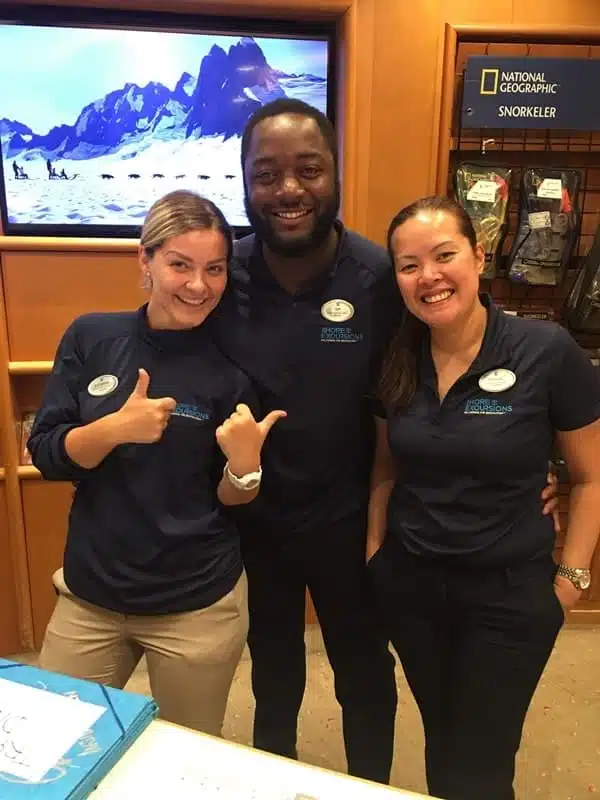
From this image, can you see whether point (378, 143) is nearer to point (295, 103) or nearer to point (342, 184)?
point (342, 184)

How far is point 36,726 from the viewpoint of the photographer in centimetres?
100

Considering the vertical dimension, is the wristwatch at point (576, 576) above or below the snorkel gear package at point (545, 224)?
below

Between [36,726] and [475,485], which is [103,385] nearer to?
[36,726]

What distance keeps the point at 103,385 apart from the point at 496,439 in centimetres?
73

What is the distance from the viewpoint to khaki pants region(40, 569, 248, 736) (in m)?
1.34

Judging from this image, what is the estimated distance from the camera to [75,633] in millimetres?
1354

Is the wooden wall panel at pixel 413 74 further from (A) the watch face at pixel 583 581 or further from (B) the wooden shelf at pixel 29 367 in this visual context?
(A) the watch face at pixel 583 581

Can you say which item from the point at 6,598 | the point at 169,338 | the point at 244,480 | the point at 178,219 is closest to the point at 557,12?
the point at 178,219

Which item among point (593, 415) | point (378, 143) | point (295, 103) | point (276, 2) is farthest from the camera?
point (378, 143)

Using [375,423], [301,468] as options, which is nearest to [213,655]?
[301,468]

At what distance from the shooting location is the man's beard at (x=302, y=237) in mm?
1500

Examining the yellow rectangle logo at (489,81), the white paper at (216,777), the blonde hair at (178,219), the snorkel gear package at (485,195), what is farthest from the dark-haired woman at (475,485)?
the yellow rectangle logo at (489,81)

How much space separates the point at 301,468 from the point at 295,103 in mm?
778

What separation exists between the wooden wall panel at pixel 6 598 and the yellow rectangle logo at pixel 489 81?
202 cm
